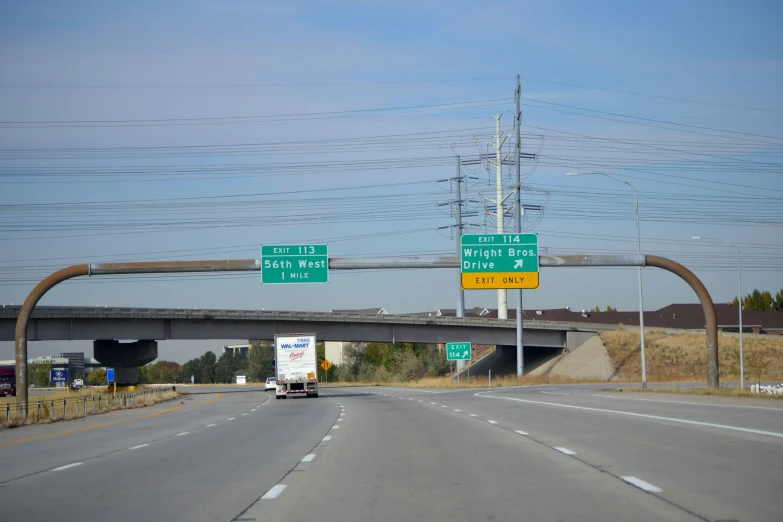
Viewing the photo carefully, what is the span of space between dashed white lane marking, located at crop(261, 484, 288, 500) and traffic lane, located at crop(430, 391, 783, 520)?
15.7 ft

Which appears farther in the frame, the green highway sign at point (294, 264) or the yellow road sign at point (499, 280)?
the yellow road sign at point (499, 280)

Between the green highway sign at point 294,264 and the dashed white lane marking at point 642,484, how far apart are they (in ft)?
101

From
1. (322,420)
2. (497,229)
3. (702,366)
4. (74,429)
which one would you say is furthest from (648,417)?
(702,366)

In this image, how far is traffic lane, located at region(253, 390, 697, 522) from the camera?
9945 mm

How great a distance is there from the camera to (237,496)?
463 inches

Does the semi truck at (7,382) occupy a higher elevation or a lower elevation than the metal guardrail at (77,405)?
lower

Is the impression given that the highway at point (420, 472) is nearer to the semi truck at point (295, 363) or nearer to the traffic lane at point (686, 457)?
the traffic lane at point (686, 457)

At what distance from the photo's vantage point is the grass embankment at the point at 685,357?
258ft

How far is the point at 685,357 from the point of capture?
82750 mm

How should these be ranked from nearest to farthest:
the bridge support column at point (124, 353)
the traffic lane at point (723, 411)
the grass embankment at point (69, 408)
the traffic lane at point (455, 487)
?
the traffic lane at point (455, 487) < the traffic lane at point (723, 411) < the grass embankment at point (69, 408) < the bridge support column at point (124, 353)

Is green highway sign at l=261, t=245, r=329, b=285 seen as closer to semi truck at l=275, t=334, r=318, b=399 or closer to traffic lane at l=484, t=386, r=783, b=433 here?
traffic lane at l=484, t=386, r=783, b=433

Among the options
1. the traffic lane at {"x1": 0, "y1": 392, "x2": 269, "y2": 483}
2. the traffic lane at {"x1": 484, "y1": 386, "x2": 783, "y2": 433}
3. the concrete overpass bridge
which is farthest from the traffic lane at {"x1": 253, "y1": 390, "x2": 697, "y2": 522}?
the concrete overpass bridge

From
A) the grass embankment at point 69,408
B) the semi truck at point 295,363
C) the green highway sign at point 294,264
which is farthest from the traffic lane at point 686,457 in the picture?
the semi truck at point 295,363

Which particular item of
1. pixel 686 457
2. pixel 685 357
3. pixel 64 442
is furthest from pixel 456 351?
pixel 686 457
